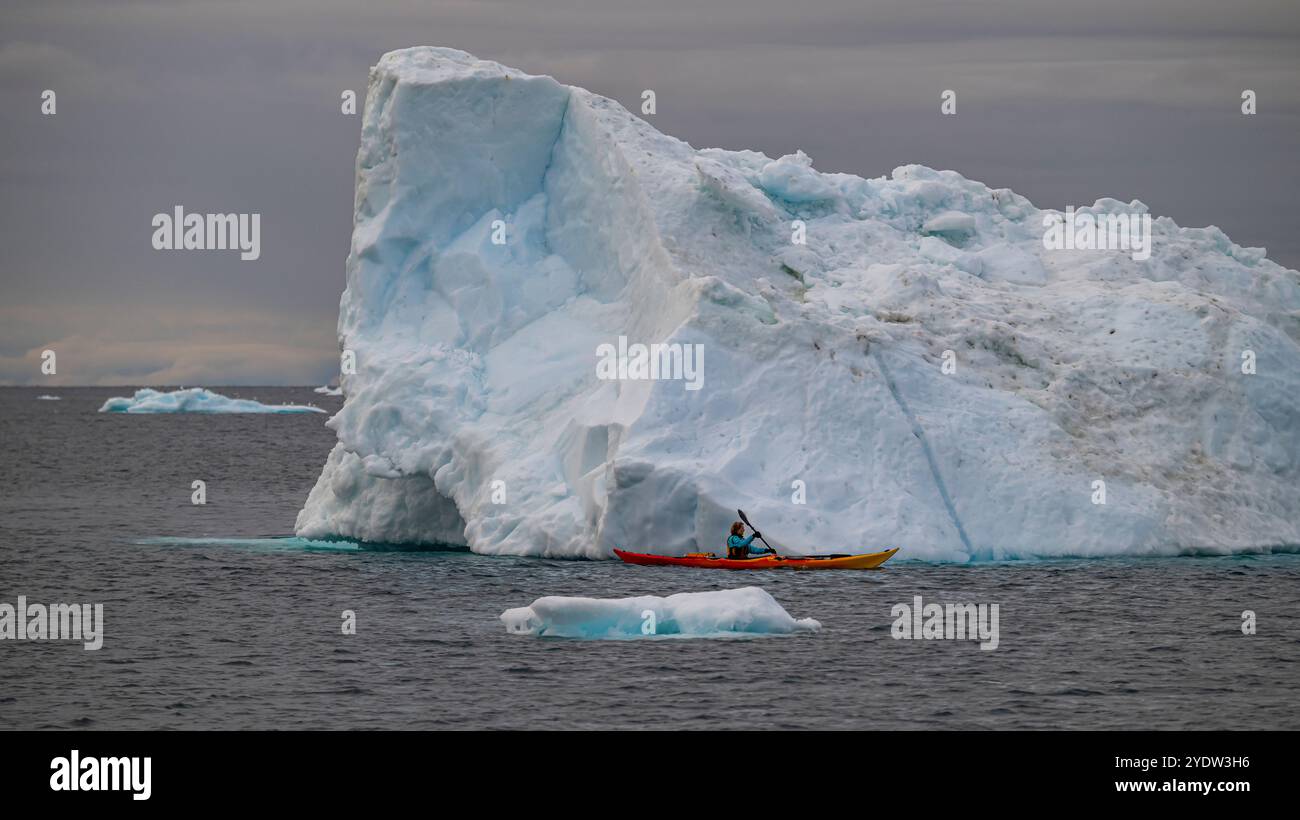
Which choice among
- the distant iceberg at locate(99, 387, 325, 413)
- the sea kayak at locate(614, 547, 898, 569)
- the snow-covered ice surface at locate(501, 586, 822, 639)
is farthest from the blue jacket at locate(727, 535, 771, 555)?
the distant iceberg at locate(99, 387, 325, 413)

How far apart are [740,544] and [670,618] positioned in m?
5.40

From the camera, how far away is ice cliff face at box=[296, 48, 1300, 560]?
32.7 metres

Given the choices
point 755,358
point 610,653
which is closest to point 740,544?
point 755,358

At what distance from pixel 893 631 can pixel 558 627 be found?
5.06 meters

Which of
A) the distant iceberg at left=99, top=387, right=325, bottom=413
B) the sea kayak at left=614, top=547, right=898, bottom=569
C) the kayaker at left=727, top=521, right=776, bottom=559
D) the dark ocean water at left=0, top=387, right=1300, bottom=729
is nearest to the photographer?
the dark ocean water at left=0, top=387, right=1300, bottom=729

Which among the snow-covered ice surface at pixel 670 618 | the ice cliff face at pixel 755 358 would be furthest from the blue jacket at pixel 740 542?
the snow-covered ice surface at pixel 670 618

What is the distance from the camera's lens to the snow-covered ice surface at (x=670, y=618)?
1011 inches

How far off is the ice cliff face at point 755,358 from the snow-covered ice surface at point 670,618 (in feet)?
17.8

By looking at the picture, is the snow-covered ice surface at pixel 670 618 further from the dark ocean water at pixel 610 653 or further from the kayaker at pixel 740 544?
the kayaker at pixel 740 544

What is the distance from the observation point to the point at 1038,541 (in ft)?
107

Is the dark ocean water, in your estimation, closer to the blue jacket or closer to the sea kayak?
the sea kayak

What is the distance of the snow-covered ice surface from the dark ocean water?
0.97ft
